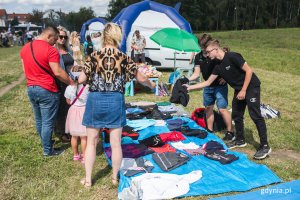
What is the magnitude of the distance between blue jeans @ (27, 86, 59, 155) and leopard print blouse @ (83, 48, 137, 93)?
1.24m

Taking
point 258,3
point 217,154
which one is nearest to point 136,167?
point 217,154

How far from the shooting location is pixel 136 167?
4.02 metres

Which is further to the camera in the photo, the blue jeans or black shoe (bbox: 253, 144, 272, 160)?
black shoe (bbox: 253, 144, 272, 160)

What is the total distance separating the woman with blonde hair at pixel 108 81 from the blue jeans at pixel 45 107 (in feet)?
3.76

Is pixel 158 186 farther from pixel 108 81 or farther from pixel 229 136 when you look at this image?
pixel 229 136

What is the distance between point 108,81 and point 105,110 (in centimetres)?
33

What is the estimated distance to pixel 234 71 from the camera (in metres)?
4.57

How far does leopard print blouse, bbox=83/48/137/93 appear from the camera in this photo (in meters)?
3.29

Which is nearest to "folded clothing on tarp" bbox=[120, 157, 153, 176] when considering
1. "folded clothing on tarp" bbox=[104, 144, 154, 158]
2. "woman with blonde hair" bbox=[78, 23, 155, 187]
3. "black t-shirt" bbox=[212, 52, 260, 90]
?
"folded clothing on tarp" bbox=[104, 144, 154, 158]

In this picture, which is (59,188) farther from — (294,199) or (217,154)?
(294,199)

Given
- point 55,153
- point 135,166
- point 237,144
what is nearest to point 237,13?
point 237,144

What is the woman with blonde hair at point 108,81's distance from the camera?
3295mm

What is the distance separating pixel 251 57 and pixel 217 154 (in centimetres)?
1507

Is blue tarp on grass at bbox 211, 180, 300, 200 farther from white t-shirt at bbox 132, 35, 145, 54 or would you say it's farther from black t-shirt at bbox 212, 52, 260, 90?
white t-shirt at bbox 132, 35, 145, 54
